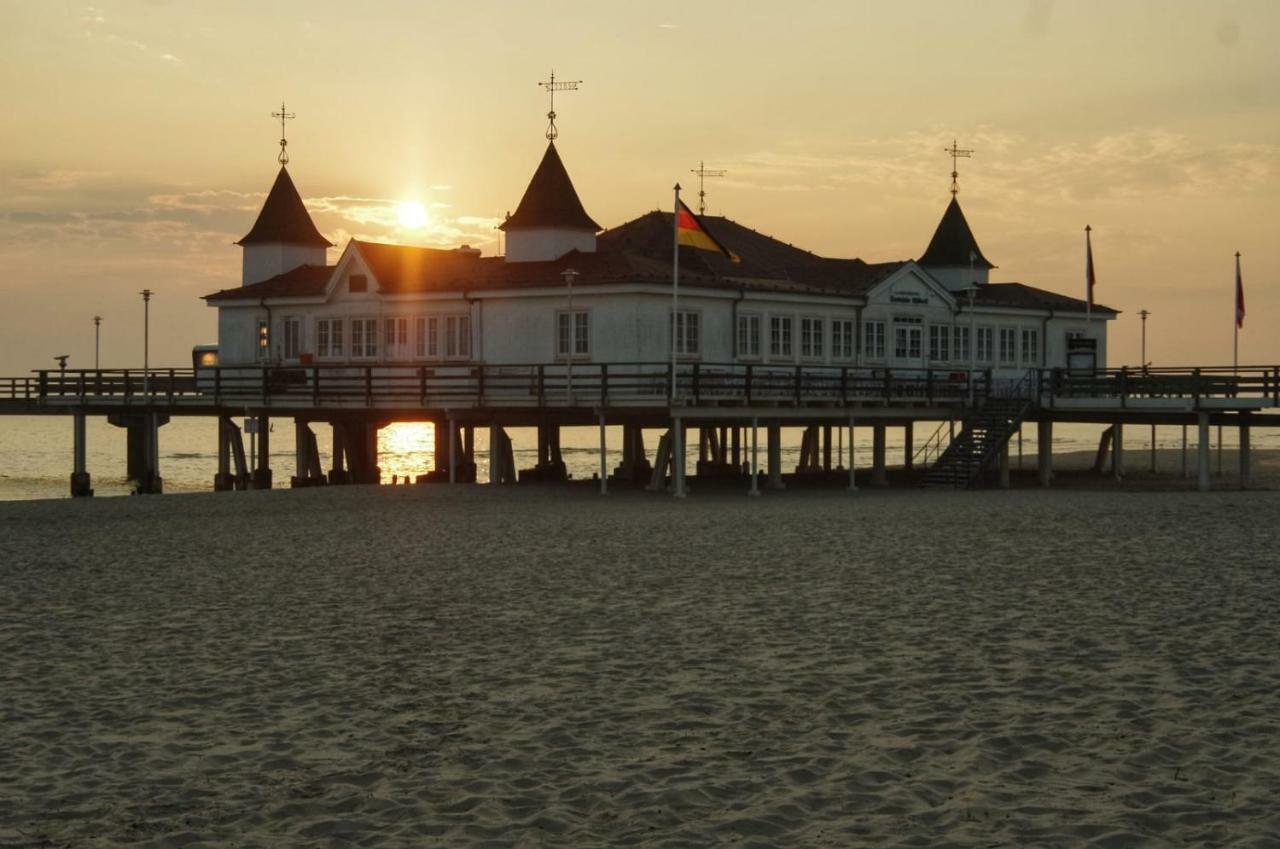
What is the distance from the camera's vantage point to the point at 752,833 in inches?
348

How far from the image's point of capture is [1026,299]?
168 ft

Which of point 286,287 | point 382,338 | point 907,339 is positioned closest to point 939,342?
point 907,339

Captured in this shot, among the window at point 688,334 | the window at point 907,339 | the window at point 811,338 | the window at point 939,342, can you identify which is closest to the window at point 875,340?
the window at point 907,339

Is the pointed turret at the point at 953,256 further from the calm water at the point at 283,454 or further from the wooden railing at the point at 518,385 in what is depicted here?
the calm water at the point at 283,454

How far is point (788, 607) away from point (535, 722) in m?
5.78

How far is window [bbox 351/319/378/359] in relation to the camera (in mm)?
44969

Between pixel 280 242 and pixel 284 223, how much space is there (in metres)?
0.66

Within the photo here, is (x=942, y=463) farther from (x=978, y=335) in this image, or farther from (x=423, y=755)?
(x=423, y=755)

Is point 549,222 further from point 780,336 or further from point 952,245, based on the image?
point 952,245

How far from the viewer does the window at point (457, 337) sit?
4275 centimetres

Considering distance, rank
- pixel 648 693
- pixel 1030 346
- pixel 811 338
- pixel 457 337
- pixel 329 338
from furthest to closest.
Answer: pixel 1030 346 → pixel 329 338 → pixel 811 338 → pixel 457 337 → pixel 648 693

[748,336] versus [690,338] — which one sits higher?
[748,336]

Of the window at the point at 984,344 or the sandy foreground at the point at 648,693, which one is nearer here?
the sandy foreground at the point at 648,693

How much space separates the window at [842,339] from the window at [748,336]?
119 inches
